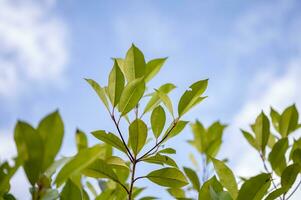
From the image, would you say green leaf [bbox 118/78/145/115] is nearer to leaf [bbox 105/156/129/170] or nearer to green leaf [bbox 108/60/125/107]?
green leaf [bbox 108/60/125/107]

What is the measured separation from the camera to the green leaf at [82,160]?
31.6 inches

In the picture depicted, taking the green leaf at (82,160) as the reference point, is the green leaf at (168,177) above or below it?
below

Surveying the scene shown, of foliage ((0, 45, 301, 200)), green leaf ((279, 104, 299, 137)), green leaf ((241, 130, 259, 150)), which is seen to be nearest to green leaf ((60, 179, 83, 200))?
foliage ((0, 45, 301, 200))

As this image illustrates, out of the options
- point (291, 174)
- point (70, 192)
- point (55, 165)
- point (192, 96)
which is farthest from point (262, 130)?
point (55, 165)

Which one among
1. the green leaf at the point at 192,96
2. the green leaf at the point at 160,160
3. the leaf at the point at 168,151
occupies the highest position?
the green leaf at the point at 192,96

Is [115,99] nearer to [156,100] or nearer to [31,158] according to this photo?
[156,100]

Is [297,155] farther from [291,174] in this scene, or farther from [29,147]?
[29,147]

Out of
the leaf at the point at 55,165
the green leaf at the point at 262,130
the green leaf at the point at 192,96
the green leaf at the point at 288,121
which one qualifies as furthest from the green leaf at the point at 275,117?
the leaf at the point at 55,165

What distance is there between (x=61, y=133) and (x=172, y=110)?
23.8 inches

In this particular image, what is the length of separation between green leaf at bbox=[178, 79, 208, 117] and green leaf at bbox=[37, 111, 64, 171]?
0.59 metres

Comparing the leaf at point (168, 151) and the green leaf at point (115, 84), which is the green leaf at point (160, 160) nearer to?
the leaf at point (168, 151)

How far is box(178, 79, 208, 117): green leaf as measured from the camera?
1284mm

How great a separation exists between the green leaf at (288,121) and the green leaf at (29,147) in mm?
1431

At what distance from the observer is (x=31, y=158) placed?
0.77m
